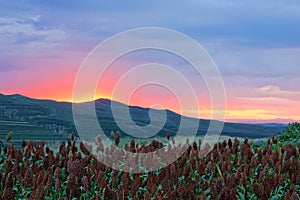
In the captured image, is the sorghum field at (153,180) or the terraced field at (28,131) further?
the terraced field at (28,131)

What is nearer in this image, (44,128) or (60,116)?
(44,128)

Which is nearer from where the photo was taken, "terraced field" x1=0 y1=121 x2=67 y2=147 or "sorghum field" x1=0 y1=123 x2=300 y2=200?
"sorghum field" x1=0 y1=123 x2=300 y2=200

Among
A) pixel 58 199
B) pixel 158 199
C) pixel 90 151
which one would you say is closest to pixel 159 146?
pixel 90 151

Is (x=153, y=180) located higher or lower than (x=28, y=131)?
higher

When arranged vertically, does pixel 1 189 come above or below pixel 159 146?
below

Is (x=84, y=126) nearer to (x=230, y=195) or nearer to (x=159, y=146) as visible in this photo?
(x=159, y=146)

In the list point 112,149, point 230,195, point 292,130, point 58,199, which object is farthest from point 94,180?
point 292,130

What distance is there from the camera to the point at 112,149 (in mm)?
11031

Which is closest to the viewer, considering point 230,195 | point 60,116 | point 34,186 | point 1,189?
point 230,195

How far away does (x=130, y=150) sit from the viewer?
11422 millimetres

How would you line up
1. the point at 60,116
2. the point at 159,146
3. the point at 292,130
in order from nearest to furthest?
the point at 159,146 < the point at 292,130 < the point at 60,116

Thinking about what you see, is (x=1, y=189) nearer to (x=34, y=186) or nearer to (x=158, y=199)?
(x=34, y=186)

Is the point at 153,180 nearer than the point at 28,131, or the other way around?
the point at 153,180

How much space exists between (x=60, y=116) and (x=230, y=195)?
34.6 metres
